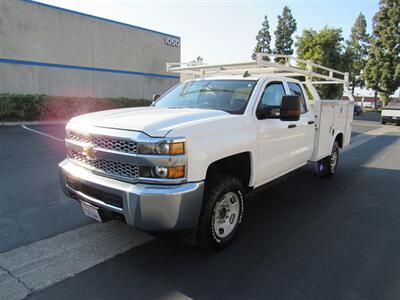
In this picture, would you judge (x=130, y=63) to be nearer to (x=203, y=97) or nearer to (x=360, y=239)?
(x=203, y=97)

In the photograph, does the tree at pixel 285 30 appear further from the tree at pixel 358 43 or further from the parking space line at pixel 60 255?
the parking space line at pixel 60 255

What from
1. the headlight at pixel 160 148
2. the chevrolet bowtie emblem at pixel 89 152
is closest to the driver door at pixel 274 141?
the headlight at pixel 160 148


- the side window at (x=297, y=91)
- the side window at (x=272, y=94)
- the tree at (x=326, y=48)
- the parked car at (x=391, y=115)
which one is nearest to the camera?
the side window at (x=272, y=94)

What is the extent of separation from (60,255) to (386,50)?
5181cm

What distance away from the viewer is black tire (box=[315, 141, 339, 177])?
675cm

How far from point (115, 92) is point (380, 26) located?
41776 millimetres

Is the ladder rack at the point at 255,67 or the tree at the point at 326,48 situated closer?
the ladder rack at the point at 255,67

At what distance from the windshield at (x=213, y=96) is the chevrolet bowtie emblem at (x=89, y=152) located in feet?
4.81

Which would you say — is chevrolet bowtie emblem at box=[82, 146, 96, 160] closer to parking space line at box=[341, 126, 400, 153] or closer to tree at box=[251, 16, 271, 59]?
parking space line at box=[341, 126, 400, 153]

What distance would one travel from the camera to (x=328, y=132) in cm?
607

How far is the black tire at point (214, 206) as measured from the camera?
123 inches

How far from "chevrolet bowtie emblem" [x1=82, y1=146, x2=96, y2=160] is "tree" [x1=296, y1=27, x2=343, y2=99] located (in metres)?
28.6

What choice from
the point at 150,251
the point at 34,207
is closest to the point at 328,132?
the point at 150,251

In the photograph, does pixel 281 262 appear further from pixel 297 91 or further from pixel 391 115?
pixel 391 115
